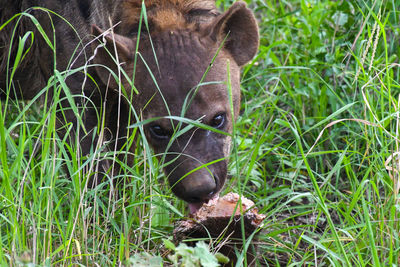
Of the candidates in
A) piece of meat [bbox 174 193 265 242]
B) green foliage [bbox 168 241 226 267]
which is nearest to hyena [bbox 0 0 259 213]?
piece of meat [bbox 174 193 265 242]

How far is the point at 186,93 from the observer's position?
132 inches

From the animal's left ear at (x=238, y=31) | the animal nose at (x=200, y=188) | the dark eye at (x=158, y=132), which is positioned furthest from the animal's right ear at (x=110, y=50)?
the animal nose at (x=200, y=188)

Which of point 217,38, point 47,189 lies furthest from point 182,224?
point 217,38

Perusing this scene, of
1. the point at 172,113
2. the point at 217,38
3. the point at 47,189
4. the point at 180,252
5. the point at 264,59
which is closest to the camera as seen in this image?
the point at 180,252

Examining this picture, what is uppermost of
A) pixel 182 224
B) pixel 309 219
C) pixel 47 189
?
pixel 47 189

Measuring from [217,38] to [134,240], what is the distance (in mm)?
1090

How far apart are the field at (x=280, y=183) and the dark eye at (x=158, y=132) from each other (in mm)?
118

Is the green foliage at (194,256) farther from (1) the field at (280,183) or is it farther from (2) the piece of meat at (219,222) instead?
(2) the piece of meat at (219,222)

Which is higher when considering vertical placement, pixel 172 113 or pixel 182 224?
pixel 172 113

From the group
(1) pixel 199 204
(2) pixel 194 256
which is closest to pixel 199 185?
(1) pixel 199 204

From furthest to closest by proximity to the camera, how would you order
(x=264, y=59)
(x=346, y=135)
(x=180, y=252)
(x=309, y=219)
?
(x=264, y=59)
(x=346, y=135)
(x=309, y=219)
(x=180, y=252)

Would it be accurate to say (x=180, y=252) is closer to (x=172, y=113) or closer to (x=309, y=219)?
(x=172, y=113)

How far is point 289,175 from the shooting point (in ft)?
13.8

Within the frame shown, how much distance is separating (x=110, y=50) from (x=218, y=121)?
25.3 inches
